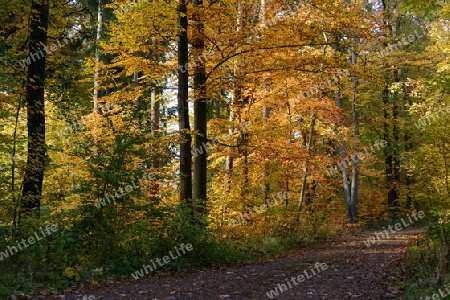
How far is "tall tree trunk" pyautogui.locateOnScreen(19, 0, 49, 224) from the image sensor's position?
819 cm

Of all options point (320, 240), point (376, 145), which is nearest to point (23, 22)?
point (320, 240)

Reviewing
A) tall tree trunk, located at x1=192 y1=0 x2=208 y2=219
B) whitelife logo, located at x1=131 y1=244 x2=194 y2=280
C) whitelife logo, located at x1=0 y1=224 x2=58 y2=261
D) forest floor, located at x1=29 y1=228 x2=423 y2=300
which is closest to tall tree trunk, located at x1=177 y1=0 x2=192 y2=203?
tall tree trunk, located at x1=192 y1=0 x2=208 y2=219

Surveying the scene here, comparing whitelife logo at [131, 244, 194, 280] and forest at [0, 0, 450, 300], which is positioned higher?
forest at [0, 0, 450, 300]

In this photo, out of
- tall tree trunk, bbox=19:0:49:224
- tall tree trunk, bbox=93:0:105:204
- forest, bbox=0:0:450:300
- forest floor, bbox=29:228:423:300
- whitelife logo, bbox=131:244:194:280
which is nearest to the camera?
forest floor, bbox=29:228:423:300

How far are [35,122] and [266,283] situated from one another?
6.54 m

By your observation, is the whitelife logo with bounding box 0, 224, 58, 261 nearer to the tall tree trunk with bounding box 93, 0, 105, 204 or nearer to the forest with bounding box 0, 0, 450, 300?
the forest with bounding box 0, 0, 450, 300

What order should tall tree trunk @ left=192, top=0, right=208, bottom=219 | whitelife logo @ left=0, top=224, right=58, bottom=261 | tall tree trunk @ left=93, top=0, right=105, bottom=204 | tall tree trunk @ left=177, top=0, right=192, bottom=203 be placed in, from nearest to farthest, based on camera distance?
whitelife logo @ left=0, top=224, right=58, bottom=261, tall tree trunk @ left=93, top=0, right=105, bottom=204, tall tree trunk @ left=177, top=0, right=192, bottom=203, tall tree trunk @ left=192, top=0, right=208, bottom=219

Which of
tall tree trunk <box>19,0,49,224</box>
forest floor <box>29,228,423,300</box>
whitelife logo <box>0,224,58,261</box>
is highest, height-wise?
tall tree trunk <box>19,0,49,224</box>

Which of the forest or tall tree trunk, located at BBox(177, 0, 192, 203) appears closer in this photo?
the forest

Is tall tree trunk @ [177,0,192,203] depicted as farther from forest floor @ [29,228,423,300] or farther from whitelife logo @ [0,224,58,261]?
whitelife logo @ [0,224,58,261]

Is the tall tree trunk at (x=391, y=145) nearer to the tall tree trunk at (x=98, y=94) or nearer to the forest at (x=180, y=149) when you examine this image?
the forest at (x=180, y=149)

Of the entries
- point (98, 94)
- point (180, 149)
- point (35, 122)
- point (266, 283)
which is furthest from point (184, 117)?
point (98, 94)

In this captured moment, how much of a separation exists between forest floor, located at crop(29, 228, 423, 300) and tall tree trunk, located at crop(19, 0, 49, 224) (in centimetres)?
255

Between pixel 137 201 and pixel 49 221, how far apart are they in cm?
173
